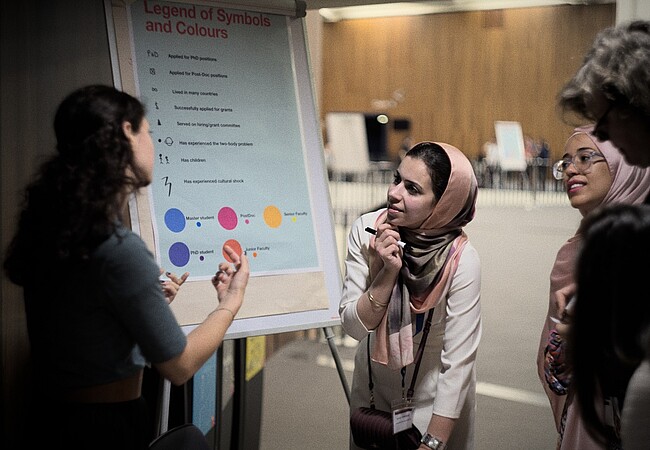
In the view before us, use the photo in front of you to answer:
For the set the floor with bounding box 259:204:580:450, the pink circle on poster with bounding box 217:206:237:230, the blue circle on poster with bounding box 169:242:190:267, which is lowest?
the floor with bounding box 259:204:580:450

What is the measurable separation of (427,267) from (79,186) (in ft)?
3.17

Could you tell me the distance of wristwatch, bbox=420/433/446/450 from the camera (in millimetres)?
1831

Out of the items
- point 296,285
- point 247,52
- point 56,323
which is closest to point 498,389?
point 296,285

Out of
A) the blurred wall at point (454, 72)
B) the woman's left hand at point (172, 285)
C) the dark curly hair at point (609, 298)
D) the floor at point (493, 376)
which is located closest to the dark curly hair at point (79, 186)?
the woman's left hand at point (172, 285)

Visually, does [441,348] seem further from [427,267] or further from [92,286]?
[92,286]

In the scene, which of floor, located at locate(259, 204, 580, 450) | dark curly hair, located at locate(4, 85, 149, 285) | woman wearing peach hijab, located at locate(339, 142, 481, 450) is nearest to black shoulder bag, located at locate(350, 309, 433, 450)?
woman wearing peach hijab, located at locate(339, 142, 481, 450)

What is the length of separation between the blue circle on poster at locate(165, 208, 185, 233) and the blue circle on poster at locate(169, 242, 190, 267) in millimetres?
47

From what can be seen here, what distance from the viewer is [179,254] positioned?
2.17 meters

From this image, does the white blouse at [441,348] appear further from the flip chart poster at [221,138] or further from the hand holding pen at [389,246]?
the flip chart poster at [221,138]

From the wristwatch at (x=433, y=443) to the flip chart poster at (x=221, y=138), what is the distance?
753 millimetres

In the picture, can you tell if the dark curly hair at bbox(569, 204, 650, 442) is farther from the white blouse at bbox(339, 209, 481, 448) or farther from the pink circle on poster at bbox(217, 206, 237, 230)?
the pink circle on poster at bbox(217, 206, 237, 230)

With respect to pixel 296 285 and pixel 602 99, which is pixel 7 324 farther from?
pixel 602 99

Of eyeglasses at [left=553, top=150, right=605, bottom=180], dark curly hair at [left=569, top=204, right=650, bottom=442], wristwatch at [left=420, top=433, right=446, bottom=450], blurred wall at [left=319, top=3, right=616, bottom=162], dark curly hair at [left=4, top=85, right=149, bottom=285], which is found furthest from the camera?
blurred wall at [left=319, top=3, right=616, bottom=162]

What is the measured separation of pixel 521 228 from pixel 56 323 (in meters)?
6.12
